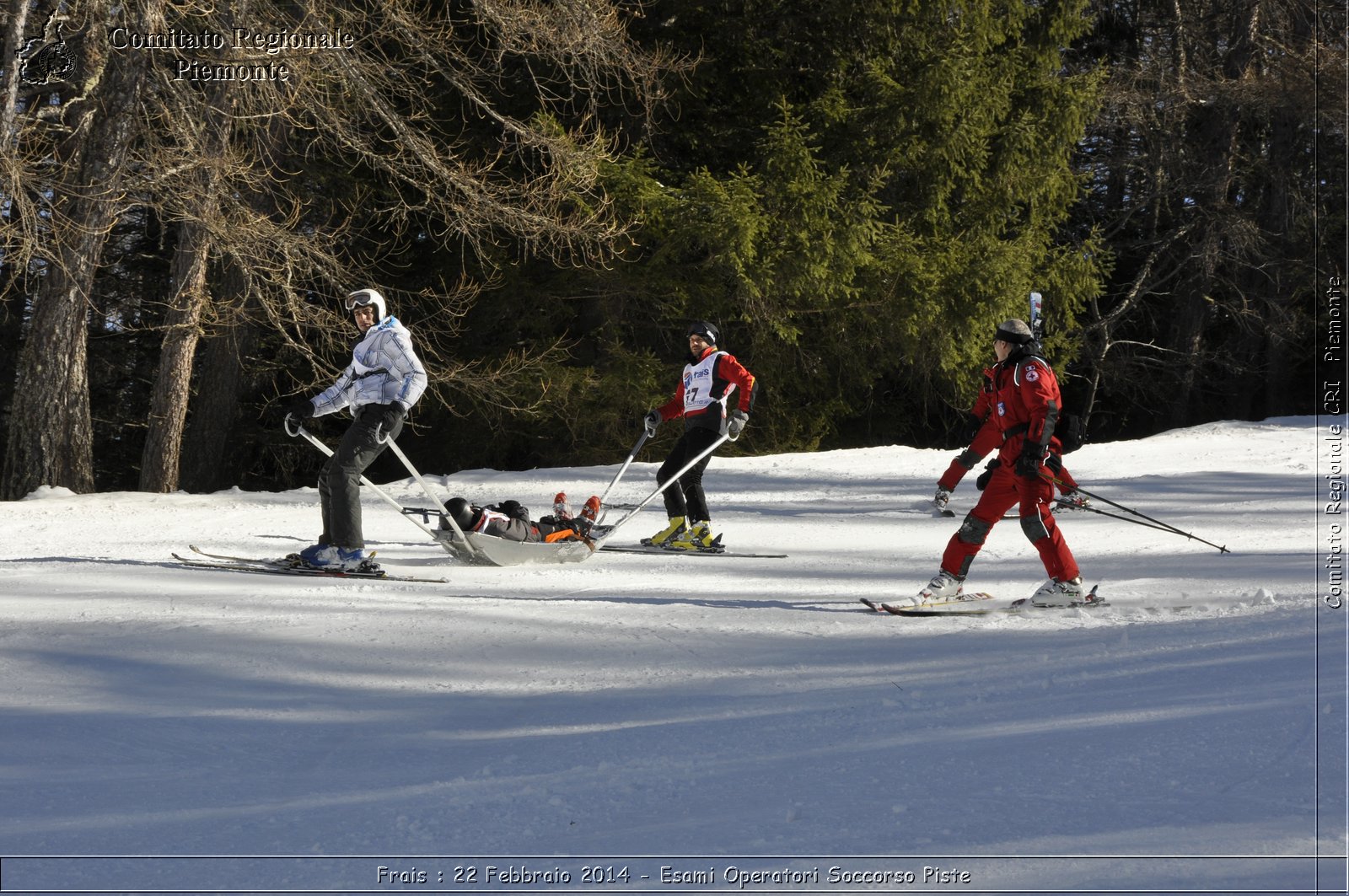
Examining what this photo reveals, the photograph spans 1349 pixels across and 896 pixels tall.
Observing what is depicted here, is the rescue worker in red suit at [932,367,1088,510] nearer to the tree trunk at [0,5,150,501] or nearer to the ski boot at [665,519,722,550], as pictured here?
the ski boot at [665,519,722,550]

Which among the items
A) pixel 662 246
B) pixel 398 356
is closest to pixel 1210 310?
pixel 662 246

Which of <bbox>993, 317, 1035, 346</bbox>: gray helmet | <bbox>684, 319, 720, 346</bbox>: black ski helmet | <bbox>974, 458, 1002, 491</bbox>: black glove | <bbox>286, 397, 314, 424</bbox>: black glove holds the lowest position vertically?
<bbox>974, 458, 1002, 491</bbox>: black glove

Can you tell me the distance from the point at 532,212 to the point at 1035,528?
1043 centimetres

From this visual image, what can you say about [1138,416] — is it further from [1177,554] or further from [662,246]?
[1177,554]

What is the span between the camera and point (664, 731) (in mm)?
4805

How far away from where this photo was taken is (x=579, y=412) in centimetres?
1903

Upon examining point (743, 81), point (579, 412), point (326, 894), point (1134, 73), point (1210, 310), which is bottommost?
point (326, 894)

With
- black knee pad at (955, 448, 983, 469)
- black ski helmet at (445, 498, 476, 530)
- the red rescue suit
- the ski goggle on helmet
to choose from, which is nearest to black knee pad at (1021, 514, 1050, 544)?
the red rescue suit

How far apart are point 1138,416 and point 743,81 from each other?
1479cm

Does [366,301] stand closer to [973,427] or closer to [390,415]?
[390,415]

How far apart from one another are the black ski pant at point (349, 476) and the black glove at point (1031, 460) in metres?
4.00

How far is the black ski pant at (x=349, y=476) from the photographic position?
8.33 m

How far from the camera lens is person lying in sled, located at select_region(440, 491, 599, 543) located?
28.3 ft

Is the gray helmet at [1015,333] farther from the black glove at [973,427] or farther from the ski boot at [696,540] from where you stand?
the ski boot at [696,540]
